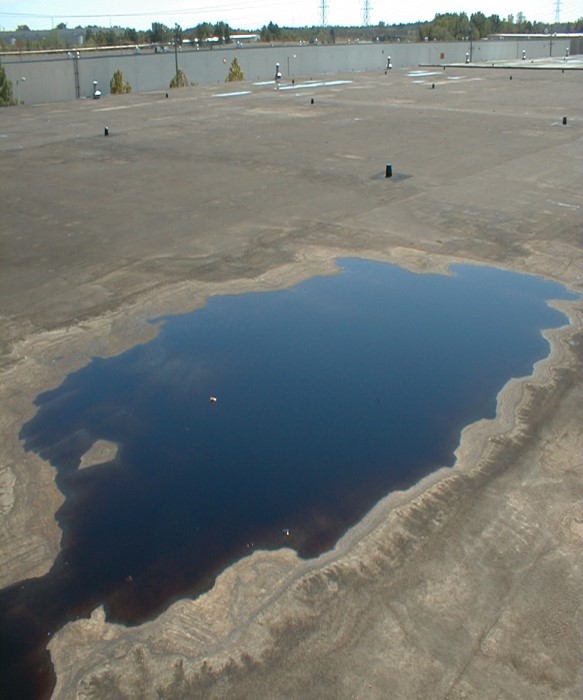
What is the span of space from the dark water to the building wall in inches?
1351

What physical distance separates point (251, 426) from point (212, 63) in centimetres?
4762

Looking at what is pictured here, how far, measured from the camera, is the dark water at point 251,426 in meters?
4.93

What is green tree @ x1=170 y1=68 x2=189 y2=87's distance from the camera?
45.8 metres

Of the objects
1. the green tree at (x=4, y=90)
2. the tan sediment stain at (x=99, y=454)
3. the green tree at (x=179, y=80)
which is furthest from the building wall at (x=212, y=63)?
the tan sediment stain at (x=99, y=454)

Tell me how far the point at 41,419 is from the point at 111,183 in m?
10.8

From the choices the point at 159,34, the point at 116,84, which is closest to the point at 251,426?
the point at 116,84

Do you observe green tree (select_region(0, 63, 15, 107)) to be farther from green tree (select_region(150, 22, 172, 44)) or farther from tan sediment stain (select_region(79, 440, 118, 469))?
green tree (select_region(150, 22, 172, 44))

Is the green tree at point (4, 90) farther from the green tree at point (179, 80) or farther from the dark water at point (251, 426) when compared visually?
the dark water at point (251, 426)

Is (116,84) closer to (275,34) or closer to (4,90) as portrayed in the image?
(4,90)

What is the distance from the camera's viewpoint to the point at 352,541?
519 cm

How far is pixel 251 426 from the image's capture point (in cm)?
666

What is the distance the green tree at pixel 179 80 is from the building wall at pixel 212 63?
55 cm

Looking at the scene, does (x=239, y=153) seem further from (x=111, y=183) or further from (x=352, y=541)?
(x=352, y=541)

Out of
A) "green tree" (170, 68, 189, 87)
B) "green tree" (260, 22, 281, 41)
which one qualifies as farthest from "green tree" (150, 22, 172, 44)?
"green tree" (170, 68, 189, 87)
